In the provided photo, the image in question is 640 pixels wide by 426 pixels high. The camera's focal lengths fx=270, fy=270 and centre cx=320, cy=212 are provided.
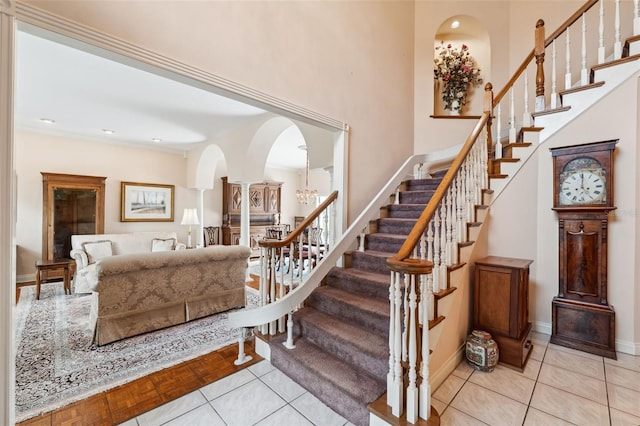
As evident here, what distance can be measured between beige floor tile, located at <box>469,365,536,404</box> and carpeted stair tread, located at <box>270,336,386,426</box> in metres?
0.96

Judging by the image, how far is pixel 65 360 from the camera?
2.50 m

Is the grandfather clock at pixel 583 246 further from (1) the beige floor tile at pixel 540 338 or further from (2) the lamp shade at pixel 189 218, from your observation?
(2) the lamp shade at pixel 189 218

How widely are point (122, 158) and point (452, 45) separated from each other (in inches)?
285

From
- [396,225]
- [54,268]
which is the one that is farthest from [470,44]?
[54,268]

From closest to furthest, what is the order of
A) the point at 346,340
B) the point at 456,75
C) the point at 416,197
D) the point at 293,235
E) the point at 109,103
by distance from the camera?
the point at 346,340 < the point at 293,235 < the point at 416,197 < the point at 109,103 < the point at 456,75

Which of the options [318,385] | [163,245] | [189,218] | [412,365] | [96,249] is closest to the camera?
[412,365]

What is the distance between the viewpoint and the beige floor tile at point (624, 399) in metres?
1.84

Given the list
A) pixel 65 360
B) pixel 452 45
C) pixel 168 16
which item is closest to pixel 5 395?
pixel 65 360

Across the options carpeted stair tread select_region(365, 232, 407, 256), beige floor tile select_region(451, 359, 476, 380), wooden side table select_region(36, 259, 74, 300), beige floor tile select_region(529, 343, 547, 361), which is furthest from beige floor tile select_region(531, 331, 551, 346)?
wooden side table select_region(36, 259, 74, 300)

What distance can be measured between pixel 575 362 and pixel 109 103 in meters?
6.39

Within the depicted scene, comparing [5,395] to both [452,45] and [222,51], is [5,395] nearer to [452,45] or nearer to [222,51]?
[222,51]

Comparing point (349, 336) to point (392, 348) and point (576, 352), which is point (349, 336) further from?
point (576, 352)

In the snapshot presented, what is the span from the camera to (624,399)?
193 centimetres

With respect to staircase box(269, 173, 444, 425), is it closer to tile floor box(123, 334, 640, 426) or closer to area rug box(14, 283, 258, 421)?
tile floor box(123, 334, 640, 426)
